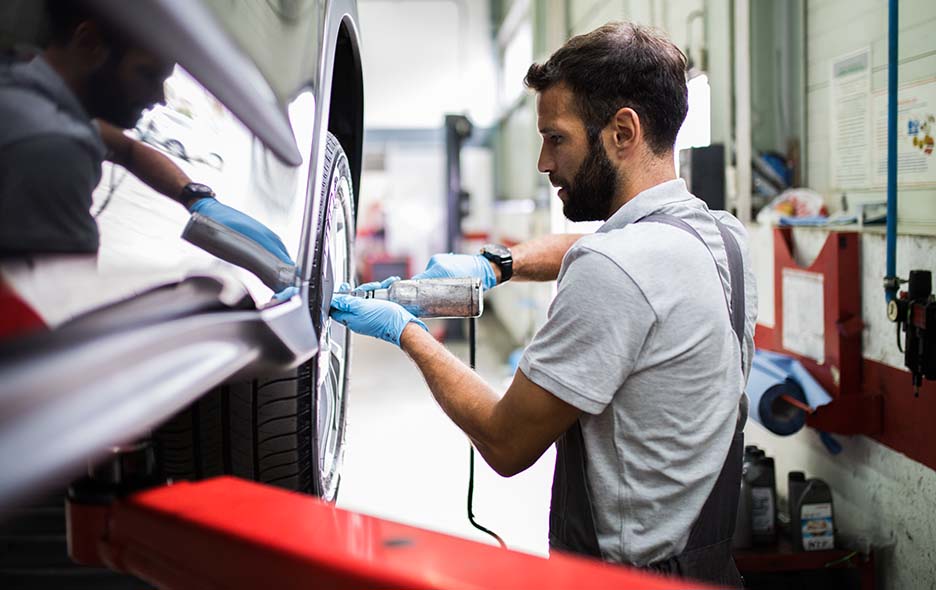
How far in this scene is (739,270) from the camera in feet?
4.64

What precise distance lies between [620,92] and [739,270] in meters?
0.37

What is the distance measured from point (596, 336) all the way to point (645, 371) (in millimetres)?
116

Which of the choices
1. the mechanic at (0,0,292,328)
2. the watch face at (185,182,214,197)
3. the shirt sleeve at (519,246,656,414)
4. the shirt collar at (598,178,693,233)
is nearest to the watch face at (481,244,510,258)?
the shirt collar at (598,178,693,233)

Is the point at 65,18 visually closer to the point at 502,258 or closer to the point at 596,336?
the point at 596,336

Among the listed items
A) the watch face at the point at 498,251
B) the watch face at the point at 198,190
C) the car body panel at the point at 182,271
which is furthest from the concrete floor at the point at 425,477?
the watch face at the point at 198,190

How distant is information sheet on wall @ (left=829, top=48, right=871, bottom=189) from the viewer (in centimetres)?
235

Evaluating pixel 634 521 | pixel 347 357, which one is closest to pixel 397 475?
pixel 347 357

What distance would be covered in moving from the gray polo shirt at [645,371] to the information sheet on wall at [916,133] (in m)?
0.96

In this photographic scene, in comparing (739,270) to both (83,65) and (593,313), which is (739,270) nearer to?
(593,313)

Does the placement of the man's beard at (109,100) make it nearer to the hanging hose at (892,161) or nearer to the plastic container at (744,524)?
the hanging hose at (892,161)

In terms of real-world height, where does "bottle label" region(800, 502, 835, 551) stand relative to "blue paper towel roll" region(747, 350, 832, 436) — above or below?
below

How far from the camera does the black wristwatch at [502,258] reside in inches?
78.8

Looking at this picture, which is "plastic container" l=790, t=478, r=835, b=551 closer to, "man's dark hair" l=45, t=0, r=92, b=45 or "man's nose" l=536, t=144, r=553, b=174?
"man's nose" l=536, t=144, r=553, b=174

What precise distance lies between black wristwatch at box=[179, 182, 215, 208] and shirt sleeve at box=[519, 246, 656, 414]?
629mm
